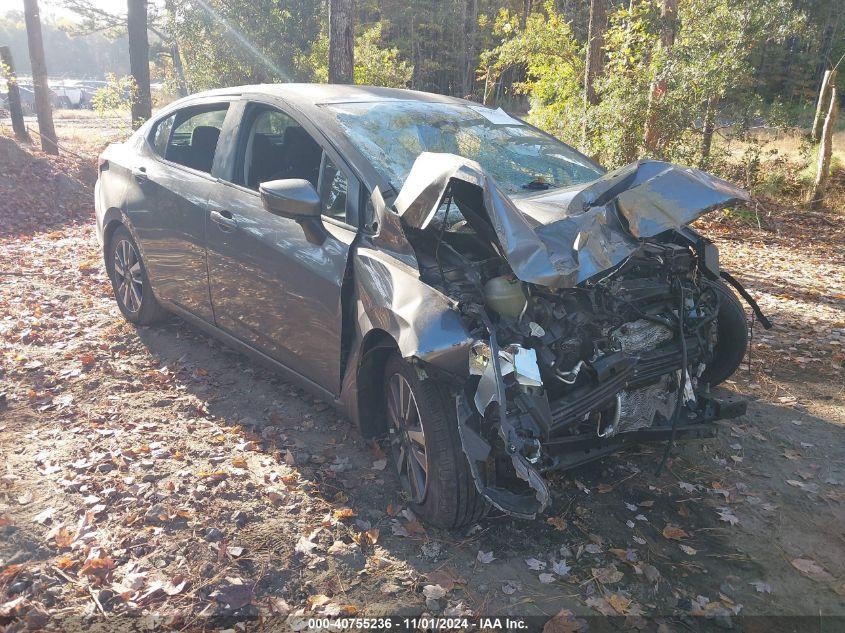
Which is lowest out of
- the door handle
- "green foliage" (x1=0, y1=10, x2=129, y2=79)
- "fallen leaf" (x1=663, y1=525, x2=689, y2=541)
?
"fallen leaf" (x1=663, y1=525, x2=689, y2=541)

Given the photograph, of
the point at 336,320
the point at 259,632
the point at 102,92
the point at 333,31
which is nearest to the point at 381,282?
the point at 336,320

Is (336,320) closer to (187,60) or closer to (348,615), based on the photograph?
(348,615)

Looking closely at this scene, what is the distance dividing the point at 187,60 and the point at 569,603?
55.3 feet

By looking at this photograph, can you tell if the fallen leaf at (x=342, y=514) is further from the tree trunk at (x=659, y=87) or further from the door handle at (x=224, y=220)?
the tree trunk at (x=659, y=87)

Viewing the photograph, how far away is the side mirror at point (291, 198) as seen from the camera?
3.63 metres

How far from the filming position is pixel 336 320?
3.72m

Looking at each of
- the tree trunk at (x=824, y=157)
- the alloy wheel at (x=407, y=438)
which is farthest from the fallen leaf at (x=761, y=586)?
the tree trunk at (x=824, y=157)

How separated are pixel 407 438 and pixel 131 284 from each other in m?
3.57

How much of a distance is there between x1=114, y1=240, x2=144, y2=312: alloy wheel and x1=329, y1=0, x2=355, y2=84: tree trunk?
4663 mm

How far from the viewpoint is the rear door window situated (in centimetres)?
493

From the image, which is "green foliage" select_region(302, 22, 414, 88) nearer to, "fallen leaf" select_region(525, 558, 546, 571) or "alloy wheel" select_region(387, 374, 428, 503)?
"alloy wheel" select_region(387, 374, 428, 503)

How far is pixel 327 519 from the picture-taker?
351 cm

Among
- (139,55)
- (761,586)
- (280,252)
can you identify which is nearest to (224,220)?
(280,252)

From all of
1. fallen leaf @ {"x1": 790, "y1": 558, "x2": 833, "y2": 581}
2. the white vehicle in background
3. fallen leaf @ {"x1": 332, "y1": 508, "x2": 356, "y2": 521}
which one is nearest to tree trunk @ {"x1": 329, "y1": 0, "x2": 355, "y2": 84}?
fallen leaf @ {"x1": 332, "y1": 508, "x2": 356, "y2": 521}
